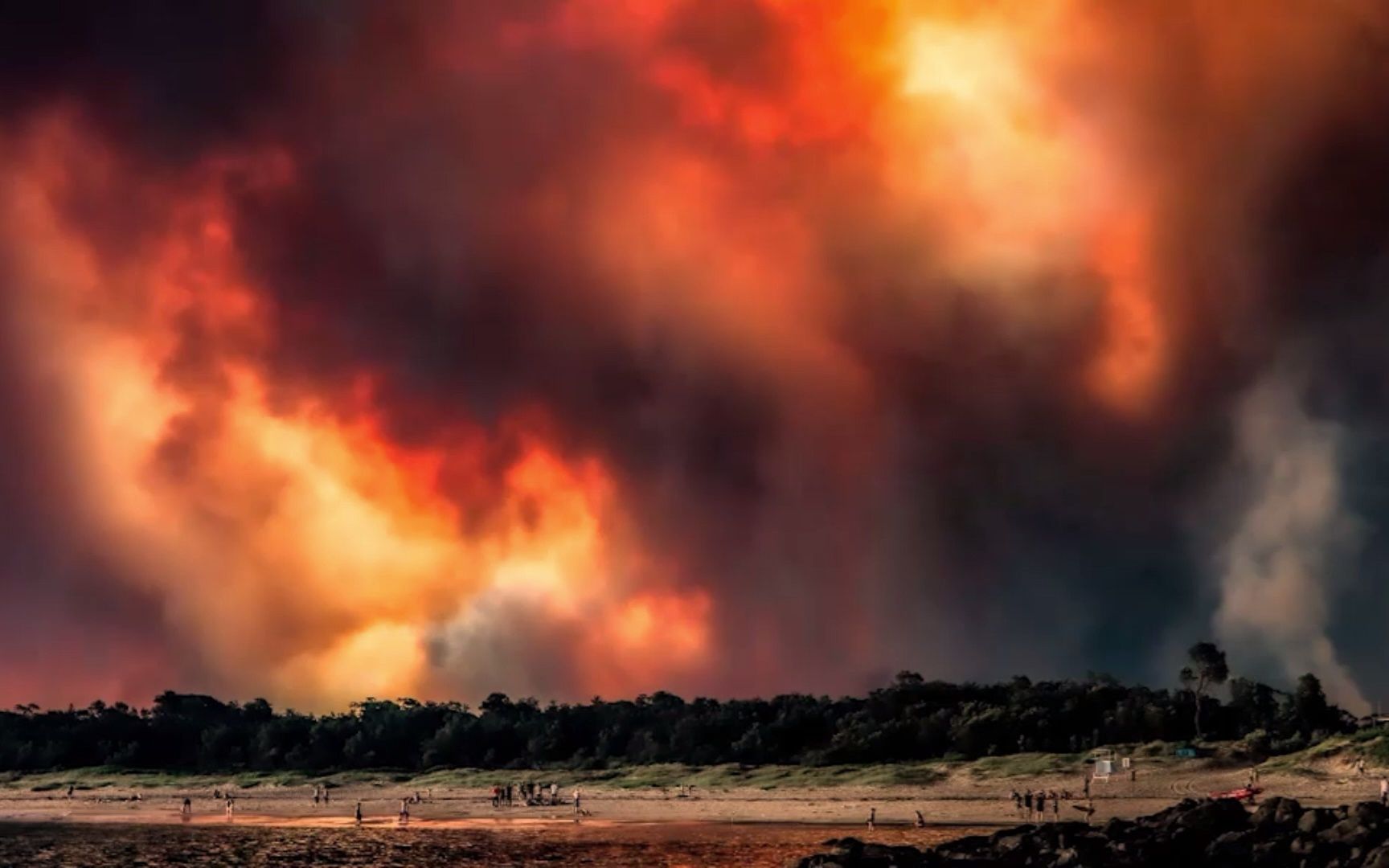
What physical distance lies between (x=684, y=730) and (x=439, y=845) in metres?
50.9

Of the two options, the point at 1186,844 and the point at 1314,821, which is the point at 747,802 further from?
the point at 1314,821

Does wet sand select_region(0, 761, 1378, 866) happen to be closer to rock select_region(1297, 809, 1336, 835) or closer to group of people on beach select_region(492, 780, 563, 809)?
group of people on beach select_region(492, 780, 563, 809)

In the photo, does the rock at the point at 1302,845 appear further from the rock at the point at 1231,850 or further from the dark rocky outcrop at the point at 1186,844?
the rock at the point at 1231,850

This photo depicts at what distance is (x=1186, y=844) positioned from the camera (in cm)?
5425

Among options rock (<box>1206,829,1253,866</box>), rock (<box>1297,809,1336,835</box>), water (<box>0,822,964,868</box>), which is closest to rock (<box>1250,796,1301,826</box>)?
rock (<box>1297,809,1336,835</box>)

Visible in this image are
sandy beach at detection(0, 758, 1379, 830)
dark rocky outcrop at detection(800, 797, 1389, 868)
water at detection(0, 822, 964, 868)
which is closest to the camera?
dark rocky outcrop at detection(800, 797, 1389, 868)

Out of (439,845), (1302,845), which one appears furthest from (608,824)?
(1302,845)

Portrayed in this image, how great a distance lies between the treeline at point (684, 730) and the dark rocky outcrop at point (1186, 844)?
37766 mm

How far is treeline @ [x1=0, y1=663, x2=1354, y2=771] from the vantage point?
108812 millimetres

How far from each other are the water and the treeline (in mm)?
29179

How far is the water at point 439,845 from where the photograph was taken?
68.8m

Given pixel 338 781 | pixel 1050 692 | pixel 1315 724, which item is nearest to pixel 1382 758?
pixel 1315 724

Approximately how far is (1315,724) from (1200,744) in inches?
804

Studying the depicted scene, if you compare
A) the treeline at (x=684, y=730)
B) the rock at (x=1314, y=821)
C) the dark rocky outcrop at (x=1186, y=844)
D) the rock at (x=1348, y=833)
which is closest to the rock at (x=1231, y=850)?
the dark rocky outcrop at (x=1186, y=844)
